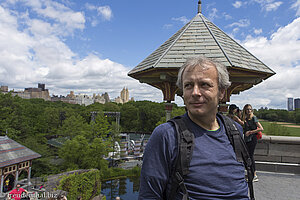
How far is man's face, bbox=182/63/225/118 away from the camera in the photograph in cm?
134

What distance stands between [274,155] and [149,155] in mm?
6798

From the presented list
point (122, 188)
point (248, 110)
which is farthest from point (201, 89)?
point (122, 188)

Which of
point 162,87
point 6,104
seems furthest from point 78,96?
point 162,87

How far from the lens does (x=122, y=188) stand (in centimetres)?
2070

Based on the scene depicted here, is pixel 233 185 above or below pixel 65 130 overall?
above

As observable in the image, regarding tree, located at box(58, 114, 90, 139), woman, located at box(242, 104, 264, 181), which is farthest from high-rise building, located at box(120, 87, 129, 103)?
woman, located at box(242, 104, 264, 181)

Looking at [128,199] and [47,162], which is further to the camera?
[47,162]

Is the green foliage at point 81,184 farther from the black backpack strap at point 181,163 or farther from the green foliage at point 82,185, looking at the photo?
the black backpack strap at point 181,163

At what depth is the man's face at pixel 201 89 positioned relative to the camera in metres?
1.34

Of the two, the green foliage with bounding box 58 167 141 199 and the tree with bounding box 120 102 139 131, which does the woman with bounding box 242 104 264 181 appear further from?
the tree with bounding box 120 102 139 131

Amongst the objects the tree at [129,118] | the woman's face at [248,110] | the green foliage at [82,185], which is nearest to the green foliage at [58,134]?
the green foliage at [82,185]

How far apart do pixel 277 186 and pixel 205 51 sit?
13.4ft

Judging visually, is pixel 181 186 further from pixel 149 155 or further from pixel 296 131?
pixel 296 131

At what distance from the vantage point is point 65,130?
3139 centimetres
